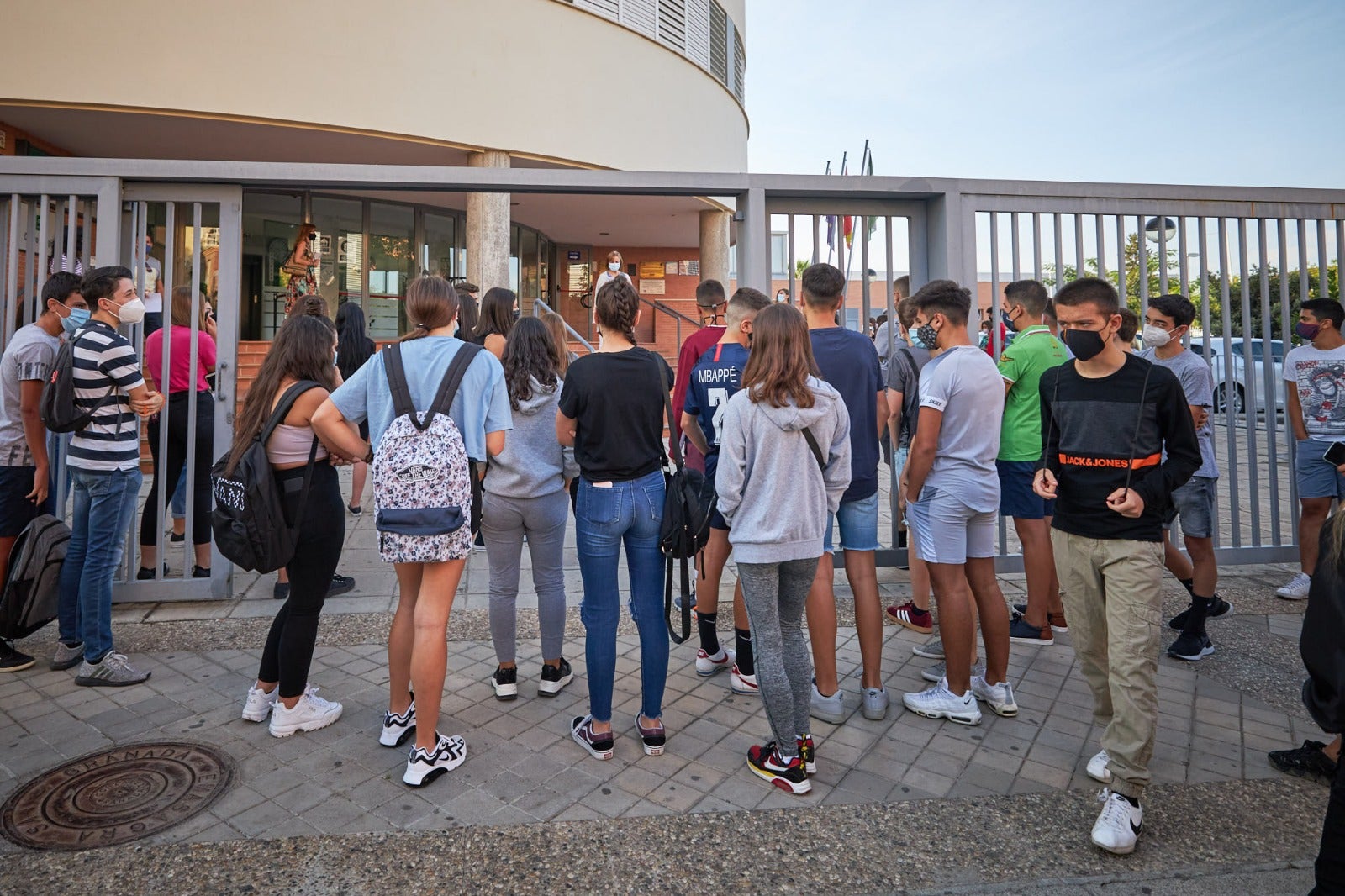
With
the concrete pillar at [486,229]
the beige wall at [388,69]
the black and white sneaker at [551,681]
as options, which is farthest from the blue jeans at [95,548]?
the concrete pillar at [486,229]

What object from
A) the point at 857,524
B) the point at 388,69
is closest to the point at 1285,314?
the point at 857,524

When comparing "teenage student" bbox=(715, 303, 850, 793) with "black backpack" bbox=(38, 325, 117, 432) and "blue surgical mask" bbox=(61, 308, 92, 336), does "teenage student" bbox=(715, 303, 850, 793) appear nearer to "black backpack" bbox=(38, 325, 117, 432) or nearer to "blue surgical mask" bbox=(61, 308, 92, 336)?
"black backpack" bbox=(38, 325, 117, 432)

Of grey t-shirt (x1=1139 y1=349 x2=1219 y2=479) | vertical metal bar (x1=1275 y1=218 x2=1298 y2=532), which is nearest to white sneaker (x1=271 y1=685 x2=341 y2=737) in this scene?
grey t-shirt (x1=1139 y1=349 x2=1219 y2=479)

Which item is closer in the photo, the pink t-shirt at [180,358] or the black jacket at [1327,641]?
the black jacket at [1327,641]

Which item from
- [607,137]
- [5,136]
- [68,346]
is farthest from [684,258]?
[68,346]

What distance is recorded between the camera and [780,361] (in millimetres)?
3182

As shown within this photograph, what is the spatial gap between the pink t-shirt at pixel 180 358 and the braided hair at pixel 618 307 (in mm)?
3749

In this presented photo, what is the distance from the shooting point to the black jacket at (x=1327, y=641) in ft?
6.87

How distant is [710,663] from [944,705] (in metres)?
Answer: 1.26

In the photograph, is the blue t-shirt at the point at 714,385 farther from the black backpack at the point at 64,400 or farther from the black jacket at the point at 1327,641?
the black backpack at the point at 64,400

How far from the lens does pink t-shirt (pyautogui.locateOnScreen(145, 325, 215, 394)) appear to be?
19.2 ft

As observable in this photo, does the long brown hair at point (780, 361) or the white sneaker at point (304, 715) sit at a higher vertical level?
the long brown hair at point (780, 361)

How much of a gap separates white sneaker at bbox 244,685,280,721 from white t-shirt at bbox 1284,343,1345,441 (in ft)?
20.8

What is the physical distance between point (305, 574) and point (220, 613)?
2.23 meters
